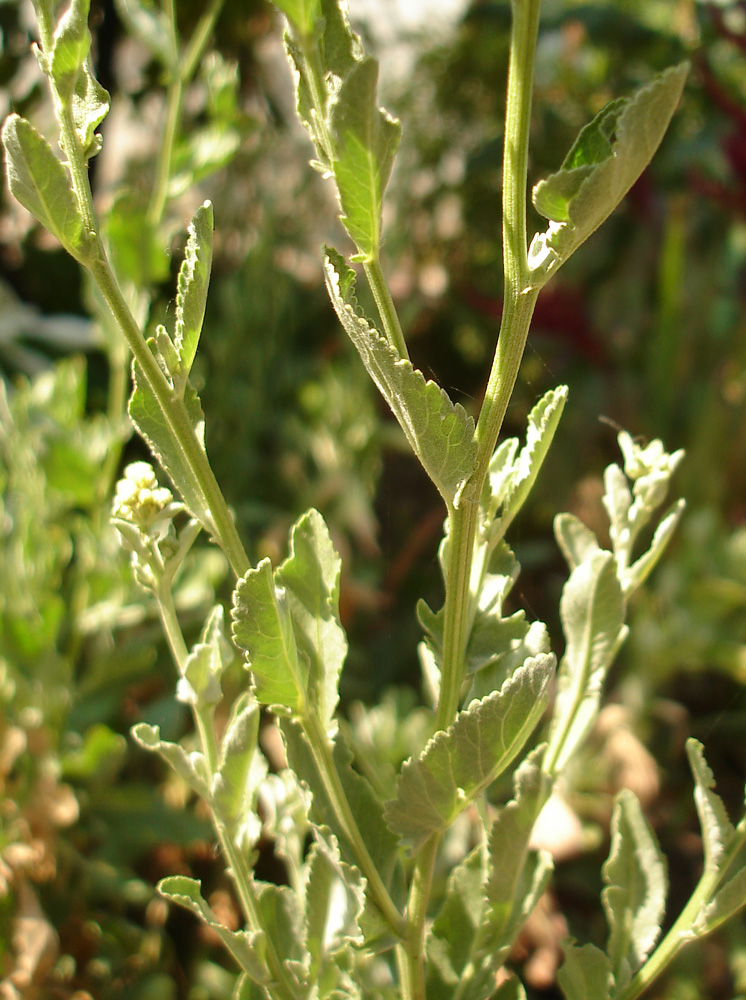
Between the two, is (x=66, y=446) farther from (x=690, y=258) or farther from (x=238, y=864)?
(x=690, y=258)

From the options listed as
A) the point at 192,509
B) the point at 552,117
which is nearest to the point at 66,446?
the point at 192,509

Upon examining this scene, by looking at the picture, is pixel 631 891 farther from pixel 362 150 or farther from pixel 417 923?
pixel 362 150

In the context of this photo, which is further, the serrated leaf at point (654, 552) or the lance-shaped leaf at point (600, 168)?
the serrated leaf at point (654, 552)

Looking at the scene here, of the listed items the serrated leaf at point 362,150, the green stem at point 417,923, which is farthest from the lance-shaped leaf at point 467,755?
the serrated leaf at point 362,150

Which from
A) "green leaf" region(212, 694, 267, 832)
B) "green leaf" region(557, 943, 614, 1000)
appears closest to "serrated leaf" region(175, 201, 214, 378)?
"green leaf" region(212, 694, 267, 832)

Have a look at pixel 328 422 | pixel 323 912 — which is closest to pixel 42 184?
pixel 323 912

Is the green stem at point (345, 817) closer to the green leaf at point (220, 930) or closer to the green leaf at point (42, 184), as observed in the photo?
the green leaf at point (220, 930)

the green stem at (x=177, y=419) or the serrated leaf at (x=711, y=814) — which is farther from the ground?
the green stem at (x=177, y=419)
